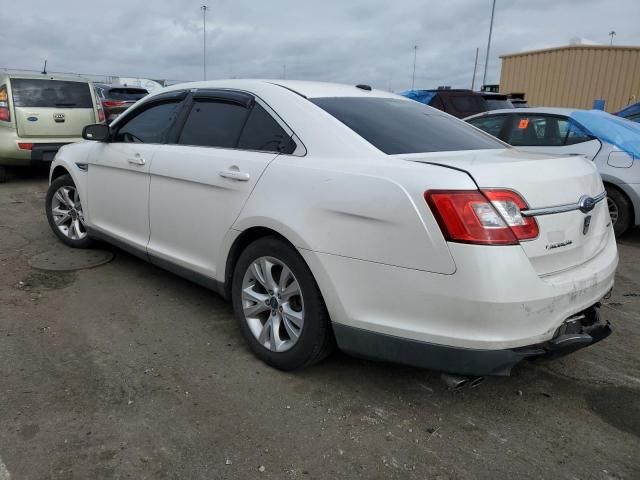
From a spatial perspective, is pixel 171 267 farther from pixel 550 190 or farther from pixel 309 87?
pixel 550 190

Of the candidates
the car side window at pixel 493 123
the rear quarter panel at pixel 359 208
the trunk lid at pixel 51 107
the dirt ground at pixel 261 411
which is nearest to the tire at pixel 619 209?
the car side window at pixel 493 123

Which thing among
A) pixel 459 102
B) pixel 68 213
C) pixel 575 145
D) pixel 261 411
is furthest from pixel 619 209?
pixel 459 102

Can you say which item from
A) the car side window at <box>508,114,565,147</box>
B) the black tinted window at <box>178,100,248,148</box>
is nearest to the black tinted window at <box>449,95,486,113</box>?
the car side window at <box>508,114,565,147</box>

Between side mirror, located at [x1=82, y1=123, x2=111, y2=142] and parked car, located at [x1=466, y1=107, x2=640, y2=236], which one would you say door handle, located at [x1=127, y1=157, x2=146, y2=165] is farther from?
parked car, located at [x1=466, y1=107, x2=640, y2=236]

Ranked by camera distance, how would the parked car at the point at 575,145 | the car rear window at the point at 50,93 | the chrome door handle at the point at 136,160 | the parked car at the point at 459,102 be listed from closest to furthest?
the chrome door handle at the point at 136,160, the parked car at the point at 575,145, the car rear window at the point at 50,93, the parked car at the point at 459,102

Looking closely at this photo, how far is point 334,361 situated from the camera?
3143 millimetres

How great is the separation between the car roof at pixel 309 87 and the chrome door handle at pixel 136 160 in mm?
635

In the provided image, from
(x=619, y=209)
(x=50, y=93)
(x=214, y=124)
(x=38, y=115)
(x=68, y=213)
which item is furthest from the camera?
(x=50, y=93)

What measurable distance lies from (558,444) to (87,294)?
132 inches

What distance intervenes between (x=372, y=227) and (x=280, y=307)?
806 millimetres

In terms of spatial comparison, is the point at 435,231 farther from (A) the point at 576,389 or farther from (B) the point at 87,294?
(B) the point at 87,294

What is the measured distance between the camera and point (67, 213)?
509cm

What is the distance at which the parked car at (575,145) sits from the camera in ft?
19.1

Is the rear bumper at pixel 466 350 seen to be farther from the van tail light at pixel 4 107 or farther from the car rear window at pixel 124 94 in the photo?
the car rear window at pixel 124 94
